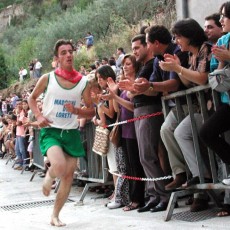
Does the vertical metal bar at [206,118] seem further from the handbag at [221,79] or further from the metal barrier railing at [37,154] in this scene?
the metal barrier railing at [37,154]

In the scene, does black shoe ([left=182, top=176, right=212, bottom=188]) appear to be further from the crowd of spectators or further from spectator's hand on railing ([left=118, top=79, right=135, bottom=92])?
spectator's hand on railing ([left=118, top=79, right=135, bottom=92])

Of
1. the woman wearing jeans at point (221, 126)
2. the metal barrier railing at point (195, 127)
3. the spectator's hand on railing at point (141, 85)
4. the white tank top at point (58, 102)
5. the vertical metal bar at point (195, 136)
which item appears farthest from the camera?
the white tank top at point (58, 102)

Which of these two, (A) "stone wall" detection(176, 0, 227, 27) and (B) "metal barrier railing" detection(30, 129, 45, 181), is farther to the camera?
(B) "metal barrier railing" detection(30, 129, 45, 181)

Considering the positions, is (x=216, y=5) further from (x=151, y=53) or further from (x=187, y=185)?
(x=187, y=185)

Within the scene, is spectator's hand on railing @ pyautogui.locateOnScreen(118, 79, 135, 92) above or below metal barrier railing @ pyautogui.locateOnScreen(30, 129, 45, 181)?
above

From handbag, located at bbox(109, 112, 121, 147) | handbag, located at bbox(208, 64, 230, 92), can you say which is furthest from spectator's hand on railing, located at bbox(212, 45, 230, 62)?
handbag, located at bbox(109, 112, 121, 147)

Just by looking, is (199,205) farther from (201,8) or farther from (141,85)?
(201,8)

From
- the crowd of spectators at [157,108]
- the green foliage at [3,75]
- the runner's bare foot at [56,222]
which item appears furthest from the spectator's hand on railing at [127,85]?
the green foliage at [3,75]

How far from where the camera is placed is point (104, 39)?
32188 millimetres

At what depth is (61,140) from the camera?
6.05 m

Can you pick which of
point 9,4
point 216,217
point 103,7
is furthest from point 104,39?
point 9,4

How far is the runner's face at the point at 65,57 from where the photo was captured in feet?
20.2

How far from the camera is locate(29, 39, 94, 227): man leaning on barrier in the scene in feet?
19.4

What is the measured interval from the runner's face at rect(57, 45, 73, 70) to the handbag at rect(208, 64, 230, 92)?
217cm
